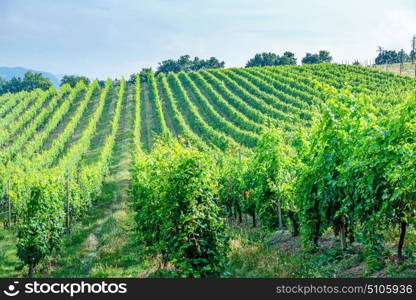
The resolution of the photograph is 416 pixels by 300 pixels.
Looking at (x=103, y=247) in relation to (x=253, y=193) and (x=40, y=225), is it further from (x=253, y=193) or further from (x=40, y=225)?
(x=253, y=193)

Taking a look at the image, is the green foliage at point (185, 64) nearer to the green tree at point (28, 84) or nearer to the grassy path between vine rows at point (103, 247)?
the green tree at point (28, 84)

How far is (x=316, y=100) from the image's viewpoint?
53.5m

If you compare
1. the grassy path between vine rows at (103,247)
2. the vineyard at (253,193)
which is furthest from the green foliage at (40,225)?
the grassy path between vine rows at (103,247)

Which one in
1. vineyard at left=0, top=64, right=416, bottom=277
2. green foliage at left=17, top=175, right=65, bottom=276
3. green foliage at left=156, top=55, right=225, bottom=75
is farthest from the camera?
green foliage at left=156, top=55, right=225, bottom=75

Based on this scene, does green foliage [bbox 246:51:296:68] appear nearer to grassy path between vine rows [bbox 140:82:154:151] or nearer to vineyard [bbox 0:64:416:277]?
grassy path between vine rows [bbox 140:82:154:151]

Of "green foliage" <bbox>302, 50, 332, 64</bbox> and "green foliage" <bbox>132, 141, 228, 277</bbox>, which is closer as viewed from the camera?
"green foliage" <bbox>132, 141, 228, 277</bbox>

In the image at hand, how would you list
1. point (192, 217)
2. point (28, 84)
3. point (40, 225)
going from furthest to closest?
Answer: point (28, 84)
point (40, 225)
point (192, 217)

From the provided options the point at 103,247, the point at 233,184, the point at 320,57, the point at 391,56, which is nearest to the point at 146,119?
the point at 233,184

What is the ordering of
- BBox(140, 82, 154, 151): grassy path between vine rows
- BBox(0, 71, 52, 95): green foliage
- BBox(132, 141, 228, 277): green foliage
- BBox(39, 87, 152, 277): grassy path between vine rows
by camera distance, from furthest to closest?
Result: BBox(0, 71, 52, 95): green foliage
BBox(140, 82, 154, 151): grassy path between vine rows
BBox(39, 87, 152, 277): grassy path between vine rows
BBox(132, 141, 228, 277): green foliage

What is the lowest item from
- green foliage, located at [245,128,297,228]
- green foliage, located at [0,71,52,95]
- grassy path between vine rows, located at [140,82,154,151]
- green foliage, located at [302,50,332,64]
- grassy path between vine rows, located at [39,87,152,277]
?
grassy path between vine rows, located at [39,87,152,277]

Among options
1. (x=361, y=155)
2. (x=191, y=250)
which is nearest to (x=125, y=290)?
(x=191, y=250)

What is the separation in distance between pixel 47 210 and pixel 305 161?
31.2 ft

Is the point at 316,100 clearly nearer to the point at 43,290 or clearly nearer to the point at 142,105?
the point at 142,105

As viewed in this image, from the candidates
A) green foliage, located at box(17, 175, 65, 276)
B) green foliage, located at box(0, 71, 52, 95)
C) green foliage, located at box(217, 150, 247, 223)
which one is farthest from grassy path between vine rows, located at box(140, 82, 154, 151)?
green foliage, located at box(0, 71, 52, 95)
